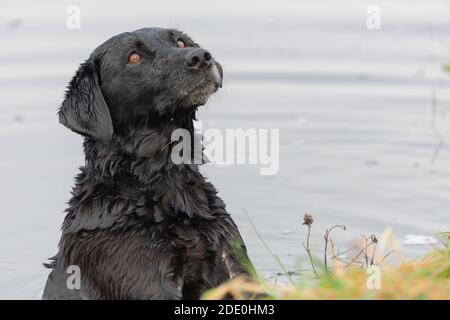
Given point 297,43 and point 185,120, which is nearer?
point 185,120

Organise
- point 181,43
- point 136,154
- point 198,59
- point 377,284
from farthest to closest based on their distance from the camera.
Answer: point 181,43 < point 136,154 < point 198,59 < point 377,284

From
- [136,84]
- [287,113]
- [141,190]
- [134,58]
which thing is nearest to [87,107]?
[136,84]

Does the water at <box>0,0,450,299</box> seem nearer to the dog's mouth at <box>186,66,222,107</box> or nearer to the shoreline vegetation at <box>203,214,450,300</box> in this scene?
the dog's mouth at <box>186,66,222,107</box>

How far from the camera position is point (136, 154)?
6.84m

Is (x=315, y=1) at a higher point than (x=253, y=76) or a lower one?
higher

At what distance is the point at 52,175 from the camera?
10938mm

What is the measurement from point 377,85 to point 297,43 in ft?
6.01

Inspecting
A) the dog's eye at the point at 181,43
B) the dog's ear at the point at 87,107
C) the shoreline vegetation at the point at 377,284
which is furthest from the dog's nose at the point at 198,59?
the shoreline vegetation at the point at 377,284

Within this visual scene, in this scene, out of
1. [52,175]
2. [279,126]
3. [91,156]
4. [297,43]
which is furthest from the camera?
[297,43]

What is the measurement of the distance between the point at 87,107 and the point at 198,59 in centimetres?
79

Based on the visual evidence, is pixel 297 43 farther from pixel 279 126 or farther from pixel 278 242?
pixel 278 242

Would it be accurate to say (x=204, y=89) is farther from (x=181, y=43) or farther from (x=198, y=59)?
(x=181, y=43)

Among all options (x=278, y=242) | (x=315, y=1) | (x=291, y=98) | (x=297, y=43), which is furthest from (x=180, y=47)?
(x=315, y=1)

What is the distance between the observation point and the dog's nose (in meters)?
6.71
